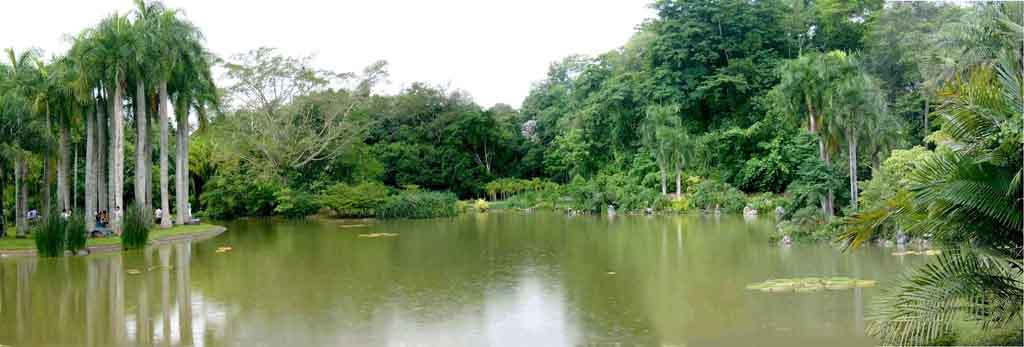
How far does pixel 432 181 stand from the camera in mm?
45500

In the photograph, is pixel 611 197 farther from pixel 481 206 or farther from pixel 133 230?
pixel 133 230

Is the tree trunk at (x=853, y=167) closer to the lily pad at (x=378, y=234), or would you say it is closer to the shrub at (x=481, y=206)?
the lily pad at (x=378, y=234)

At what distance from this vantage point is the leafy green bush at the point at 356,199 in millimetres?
35969

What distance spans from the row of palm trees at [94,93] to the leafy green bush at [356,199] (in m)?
10.0

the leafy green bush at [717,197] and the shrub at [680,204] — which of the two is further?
the shrub at [680,204]

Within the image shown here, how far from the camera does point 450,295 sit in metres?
12.6

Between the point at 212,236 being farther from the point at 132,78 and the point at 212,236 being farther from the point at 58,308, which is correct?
the point at 58,308

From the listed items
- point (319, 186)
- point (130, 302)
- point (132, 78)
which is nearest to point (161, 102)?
point (132, 78)

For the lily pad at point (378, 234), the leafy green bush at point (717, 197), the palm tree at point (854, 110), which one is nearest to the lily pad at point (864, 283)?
the palm tree at point (854, 110)

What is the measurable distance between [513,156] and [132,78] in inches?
1158

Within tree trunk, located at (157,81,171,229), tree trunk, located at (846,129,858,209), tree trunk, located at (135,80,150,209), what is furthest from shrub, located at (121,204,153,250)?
tree trunk, located at (846,129,858,209)

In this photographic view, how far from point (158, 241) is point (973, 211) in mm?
21682

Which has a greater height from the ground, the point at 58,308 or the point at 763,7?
the point at 763,7

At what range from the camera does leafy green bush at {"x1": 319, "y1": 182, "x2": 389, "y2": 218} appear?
118ft
